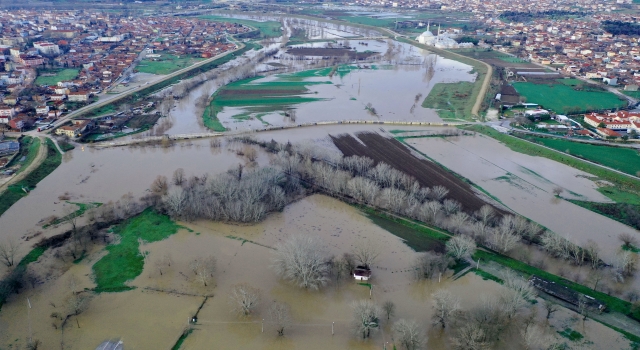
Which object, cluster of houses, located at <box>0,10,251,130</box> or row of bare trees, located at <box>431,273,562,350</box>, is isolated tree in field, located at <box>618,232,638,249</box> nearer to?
row of bare trees, located at <box>431,273,562,350</box>

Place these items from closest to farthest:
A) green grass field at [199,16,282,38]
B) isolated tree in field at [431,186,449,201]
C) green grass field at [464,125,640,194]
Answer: isolated tree in field at [431,186,449,201], green grass field at [464,125,640,194], green grass field at [199,16,282,38]

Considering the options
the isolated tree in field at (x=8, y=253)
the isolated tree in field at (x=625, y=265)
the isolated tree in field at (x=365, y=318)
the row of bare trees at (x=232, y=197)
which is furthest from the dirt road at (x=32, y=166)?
the isolated tree in field at (x=625, y=265)

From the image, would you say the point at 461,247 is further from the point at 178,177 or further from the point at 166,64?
the point at 166,64

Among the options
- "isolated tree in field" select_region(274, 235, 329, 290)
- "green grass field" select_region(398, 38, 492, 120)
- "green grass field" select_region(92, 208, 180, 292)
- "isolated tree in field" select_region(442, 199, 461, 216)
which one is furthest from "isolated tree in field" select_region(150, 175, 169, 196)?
"green grass field" select_region(398, 38, 492, 120)

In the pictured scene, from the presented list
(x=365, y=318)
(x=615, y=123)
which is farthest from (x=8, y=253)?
(x=615, y=123)

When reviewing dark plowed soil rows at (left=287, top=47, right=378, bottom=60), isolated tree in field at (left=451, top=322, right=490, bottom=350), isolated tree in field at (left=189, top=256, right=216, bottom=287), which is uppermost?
dark plowed soil rows at (left=287, top=47, right=378, bottom=60)

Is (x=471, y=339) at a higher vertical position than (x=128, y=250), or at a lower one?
higher
